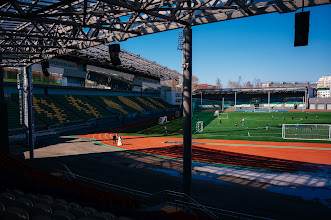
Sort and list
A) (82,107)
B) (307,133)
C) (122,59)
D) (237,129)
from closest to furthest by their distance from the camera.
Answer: (307,133) → (237,129) → (82,107) → (122,59)

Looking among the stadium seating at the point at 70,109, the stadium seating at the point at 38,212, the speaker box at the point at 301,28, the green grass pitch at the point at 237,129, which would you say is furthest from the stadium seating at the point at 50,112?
the speaker box at the point at 301,28

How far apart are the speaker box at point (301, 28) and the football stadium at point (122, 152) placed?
0.09 metres

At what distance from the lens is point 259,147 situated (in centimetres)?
2277

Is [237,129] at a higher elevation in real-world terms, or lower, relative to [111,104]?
→ lower

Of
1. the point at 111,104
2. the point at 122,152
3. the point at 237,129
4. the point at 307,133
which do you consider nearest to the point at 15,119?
the point at 122,152

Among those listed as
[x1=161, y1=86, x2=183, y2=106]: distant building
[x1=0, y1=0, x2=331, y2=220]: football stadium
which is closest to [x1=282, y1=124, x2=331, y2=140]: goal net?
[x1=0, y1=0, x2=331, y2=220]: football stadium

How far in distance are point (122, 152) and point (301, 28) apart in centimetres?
1817

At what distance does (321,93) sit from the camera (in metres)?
88.6

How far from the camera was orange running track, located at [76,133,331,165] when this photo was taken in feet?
61.8

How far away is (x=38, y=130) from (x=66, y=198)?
24331mm

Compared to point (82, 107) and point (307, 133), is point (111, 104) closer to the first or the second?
point (82, 107)

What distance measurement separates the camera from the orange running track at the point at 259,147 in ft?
61.8

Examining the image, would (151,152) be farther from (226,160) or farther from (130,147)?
(226,160)

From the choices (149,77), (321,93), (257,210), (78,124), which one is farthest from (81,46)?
(321,93)
